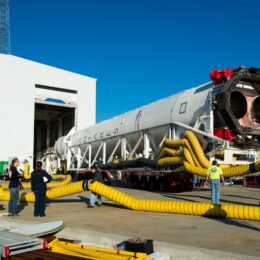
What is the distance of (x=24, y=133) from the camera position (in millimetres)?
35219

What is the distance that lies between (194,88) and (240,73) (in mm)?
2665

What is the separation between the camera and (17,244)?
5609mm

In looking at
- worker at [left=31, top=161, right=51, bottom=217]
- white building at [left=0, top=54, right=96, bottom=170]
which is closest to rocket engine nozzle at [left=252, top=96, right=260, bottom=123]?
worker at [left=31, top=161, right=51, bottom=217]

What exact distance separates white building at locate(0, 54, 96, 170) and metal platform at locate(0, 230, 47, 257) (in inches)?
1172

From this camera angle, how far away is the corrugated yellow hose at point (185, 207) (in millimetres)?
8617

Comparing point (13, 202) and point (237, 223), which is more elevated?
point (13, 202)

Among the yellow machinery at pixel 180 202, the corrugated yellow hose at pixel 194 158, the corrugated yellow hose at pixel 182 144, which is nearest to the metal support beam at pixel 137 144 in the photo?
the yellow machinery at pixel 180 202

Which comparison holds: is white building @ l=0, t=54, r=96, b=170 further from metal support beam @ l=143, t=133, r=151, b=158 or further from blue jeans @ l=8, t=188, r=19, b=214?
blue jeans @ l=8, t=188, r=19, b=214

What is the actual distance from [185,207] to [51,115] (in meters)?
35.2

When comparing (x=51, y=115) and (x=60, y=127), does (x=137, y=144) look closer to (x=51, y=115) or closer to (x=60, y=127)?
(x=60, y=127)

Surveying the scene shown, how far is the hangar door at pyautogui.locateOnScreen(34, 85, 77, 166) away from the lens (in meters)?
36.6

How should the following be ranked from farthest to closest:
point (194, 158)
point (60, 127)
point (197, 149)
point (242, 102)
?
1. point (60, 127)
2. point (242, 102)
3. point (194, 158)
4. point (197, 149)

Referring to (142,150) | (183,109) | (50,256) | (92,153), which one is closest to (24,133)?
(92,153)

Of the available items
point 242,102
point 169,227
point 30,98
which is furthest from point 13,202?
point 30,98
